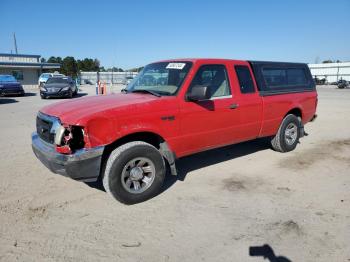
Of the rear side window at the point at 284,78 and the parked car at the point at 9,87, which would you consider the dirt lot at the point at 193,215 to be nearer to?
the rear side window at the point at 284,78

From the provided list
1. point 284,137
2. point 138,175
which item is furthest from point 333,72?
point 138,175

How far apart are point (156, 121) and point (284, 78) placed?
3.67 metres

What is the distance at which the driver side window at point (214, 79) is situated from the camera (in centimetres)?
507

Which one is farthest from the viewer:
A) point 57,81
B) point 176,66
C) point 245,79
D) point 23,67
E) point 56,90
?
point 23,67

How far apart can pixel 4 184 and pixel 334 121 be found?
10593mm

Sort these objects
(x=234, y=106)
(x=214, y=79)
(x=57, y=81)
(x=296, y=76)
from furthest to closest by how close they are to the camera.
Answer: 1. (x=57, y=81)
2. (x=296, y=76)
3. (x=234, y=106)
4. (x=214, y=79)

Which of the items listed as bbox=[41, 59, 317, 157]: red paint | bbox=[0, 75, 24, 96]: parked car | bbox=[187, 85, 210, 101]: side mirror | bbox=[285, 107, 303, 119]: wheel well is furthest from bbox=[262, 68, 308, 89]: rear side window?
bbox=[0, 75, 24, 96]: parked car

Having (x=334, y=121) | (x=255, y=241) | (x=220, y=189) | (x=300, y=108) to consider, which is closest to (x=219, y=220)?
(x=255, y=241)

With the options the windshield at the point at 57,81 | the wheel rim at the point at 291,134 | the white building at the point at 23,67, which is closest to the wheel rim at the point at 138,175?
the wheel rim at the point at 291,134

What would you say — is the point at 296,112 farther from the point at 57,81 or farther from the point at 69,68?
the point at 69,68

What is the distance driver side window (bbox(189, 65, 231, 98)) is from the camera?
16.6 feet

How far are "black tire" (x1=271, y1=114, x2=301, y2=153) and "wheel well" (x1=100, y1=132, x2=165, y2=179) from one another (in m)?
3.16

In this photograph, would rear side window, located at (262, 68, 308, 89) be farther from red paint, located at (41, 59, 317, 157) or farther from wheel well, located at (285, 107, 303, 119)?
wheel well, located at (285, 107, 303, 119)

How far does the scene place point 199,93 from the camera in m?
4.62
